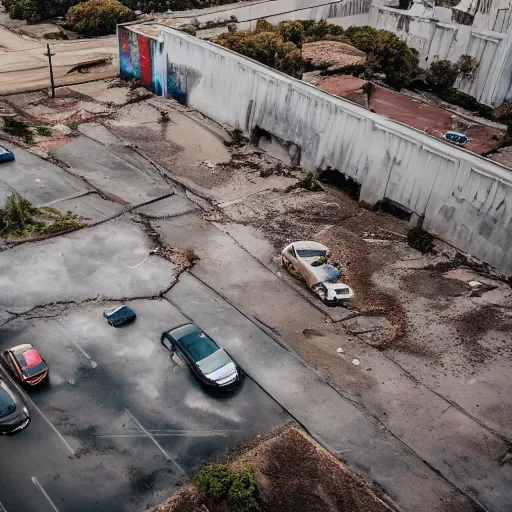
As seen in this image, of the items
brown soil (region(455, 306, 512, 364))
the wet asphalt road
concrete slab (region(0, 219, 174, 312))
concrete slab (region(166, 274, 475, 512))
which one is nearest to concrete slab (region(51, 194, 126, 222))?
concrete slab (region(0, 219, 174, 312))

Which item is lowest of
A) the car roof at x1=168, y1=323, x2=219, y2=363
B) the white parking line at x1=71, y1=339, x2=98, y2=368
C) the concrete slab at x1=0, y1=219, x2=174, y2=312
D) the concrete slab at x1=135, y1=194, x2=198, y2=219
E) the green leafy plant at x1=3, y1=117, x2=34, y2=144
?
the white parking line at x1=71, y1=339, x2=98, y2=368

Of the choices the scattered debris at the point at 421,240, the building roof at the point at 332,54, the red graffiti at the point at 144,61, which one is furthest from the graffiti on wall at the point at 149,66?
the scattered debris at the point at 421,240

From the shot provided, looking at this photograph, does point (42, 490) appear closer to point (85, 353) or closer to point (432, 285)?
point (85, 353)

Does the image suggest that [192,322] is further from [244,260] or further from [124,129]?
[124,129]

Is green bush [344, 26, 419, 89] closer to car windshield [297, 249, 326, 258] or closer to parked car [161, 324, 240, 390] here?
car windshield [297, 249, 326, 258]

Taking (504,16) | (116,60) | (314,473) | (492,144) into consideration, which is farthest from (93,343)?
(504,16)

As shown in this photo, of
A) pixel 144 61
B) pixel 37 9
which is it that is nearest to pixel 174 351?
pixel 144 61
